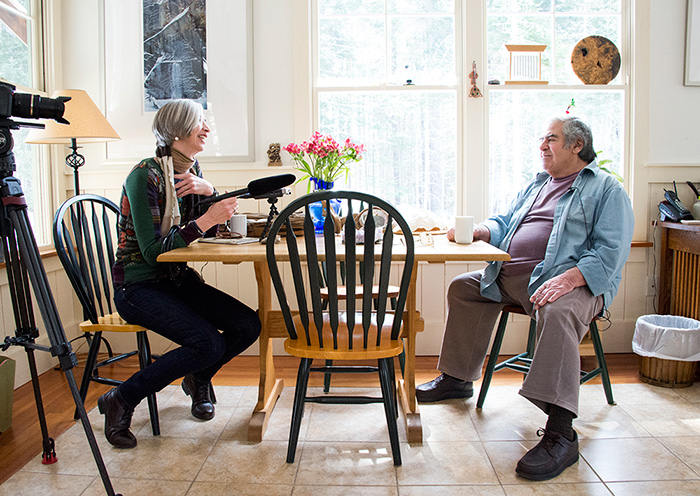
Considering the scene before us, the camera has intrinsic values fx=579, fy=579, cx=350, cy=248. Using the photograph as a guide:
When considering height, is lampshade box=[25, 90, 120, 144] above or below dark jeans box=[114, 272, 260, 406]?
above

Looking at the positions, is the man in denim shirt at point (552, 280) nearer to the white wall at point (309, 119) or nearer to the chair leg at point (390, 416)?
the chair leg at point (390, 416)

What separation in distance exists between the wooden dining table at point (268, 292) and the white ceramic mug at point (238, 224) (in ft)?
0.38

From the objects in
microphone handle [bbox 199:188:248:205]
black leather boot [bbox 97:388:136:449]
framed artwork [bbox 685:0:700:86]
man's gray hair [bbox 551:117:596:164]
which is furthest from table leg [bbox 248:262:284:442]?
framed artwork [bbox 685:0:700:86]

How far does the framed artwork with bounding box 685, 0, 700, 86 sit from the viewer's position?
3064 millimetres

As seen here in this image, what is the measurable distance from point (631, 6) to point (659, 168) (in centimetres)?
89

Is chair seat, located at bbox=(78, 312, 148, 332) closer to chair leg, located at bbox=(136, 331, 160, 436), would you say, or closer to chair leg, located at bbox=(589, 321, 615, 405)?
chair leg, located at bbox=(136, 331, 160, 436)

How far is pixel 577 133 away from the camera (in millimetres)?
2305

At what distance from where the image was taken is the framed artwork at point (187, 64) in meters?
3.16

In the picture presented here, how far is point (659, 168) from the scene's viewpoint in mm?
3156

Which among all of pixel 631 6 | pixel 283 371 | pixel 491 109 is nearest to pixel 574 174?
pixel 491 109

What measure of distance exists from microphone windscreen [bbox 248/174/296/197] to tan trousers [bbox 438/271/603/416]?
0.92 meters

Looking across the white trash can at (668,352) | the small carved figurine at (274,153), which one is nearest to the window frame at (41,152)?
the small carved figurine at (274,153)

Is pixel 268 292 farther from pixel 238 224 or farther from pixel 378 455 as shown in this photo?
pixel 378 455

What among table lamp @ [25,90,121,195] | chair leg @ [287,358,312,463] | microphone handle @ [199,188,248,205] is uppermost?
table lamp @ [25,90,121,195]
